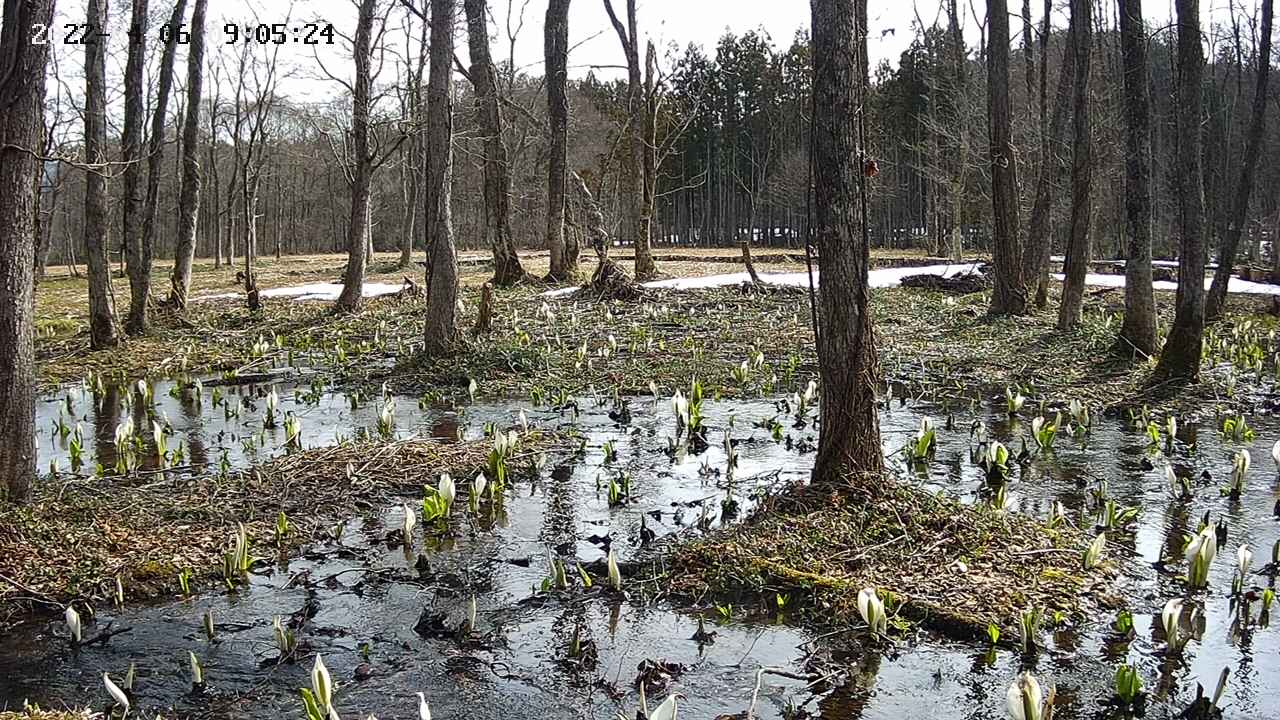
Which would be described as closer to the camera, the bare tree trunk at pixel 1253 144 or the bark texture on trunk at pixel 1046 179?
the bare tree trunk at pixel 1253 144

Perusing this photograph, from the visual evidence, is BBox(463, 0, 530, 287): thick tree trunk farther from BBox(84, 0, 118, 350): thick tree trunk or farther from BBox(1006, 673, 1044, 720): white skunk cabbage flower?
BBox(1006, 673, 1044, 720): white skunk cabbage flower

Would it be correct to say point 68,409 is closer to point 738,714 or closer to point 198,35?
point 738,714

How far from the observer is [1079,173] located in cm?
1286

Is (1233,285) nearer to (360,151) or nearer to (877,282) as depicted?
(877,282)

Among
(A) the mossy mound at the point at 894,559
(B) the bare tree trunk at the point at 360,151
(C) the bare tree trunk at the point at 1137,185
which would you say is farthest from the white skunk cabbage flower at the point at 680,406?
(B) the bare tree trunk at the point at 360,151

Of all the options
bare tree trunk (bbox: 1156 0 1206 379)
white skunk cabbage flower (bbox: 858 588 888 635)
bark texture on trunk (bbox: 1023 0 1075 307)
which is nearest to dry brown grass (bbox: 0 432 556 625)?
white skunk cabbage flower (bbox: 858 588 888 635)

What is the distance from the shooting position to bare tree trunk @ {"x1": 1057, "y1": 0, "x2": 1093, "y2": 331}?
12375 millimetres

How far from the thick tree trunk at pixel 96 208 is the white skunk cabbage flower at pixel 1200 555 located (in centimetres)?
1305

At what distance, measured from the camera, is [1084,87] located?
12.4 metres

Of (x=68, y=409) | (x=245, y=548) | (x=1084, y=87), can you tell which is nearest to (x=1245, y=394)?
(x=1084, y=87)

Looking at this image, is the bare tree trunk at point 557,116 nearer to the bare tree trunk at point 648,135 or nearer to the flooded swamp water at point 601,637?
the bare tree trunk at point 648,135

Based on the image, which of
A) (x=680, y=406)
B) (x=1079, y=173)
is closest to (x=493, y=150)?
(x=1079, y=173)

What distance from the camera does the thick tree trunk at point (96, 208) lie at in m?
13.1

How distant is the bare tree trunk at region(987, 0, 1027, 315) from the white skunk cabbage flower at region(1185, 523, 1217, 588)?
11.6 m
